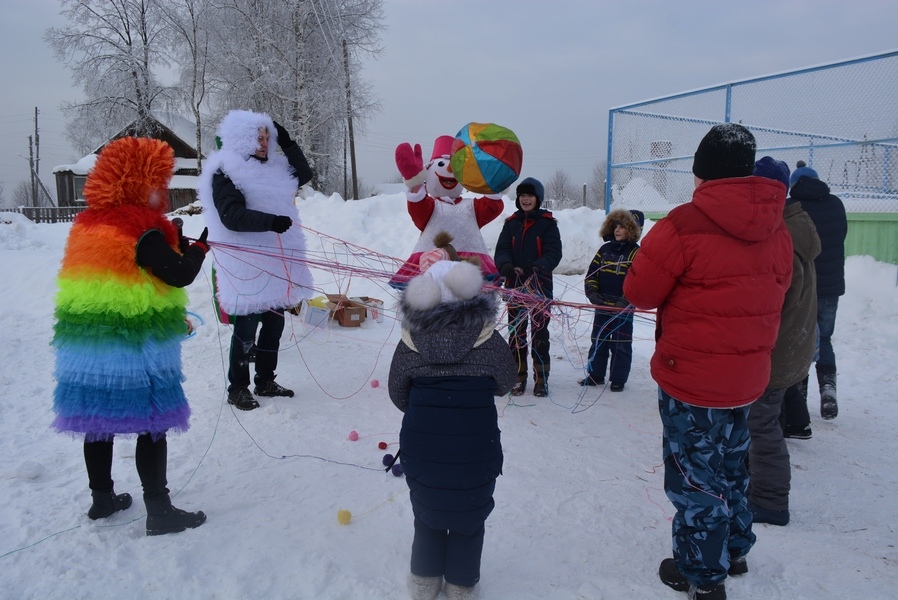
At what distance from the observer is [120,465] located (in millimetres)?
3443

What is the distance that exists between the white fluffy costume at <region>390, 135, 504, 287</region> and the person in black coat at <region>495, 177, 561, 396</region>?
0.69 ft

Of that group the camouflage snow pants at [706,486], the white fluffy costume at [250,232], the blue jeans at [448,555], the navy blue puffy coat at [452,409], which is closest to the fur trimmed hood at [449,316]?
the navy blue puffy coat at [452,409]

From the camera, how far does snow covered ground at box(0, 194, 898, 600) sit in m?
2.46

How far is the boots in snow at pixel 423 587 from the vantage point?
2355 mm

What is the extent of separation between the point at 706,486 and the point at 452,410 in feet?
3.69

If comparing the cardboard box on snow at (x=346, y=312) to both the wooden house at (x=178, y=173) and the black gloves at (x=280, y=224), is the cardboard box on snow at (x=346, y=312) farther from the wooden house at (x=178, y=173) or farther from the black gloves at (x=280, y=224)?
the wooden house at (x=178, y=173)

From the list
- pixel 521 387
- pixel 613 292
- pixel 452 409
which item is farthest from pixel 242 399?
pixel 613 292

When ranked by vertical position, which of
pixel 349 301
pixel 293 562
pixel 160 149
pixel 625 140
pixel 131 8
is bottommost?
pixel 293 562

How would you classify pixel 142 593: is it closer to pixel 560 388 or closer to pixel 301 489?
pixel 301 489

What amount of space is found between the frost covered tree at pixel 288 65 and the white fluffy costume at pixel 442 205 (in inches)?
682

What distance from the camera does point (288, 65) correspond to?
21391mm

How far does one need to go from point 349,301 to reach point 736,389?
18.0ft

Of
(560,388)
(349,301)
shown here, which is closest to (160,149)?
(560,388)

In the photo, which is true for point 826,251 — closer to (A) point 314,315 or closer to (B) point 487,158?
(B) point 487,158
